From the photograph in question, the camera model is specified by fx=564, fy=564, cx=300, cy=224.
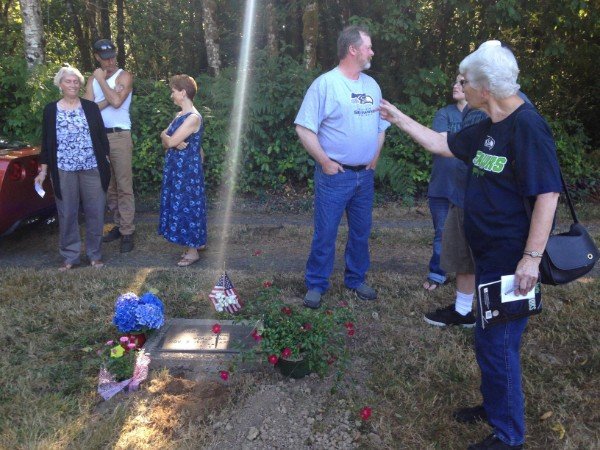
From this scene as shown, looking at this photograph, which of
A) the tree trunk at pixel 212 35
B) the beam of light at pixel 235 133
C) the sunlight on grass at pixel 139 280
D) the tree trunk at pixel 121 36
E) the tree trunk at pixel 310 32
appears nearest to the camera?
the sunlight on grass at pixel 139 280

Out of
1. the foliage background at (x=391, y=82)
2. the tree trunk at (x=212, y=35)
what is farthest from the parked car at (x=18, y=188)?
the tree trunk at (x=212, y=35)

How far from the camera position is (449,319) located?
4.10 metres

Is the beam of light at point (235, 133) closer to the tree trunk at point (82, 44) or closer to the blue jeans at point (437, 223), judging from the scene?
the blue jeans at point (437, 223)

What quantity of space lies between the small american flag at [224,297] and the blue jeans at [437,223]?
1678 millimetres

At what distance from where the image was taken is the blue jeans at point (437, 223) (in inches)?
181

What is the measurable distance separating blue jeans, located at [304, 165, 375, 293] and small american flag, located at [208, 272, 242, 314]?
→ 2.15ft

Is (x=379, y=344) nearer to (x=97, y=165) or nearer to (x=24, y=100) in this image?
(x=97, y=165)

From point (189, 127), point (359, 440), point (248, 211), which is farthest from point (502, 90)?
point (248, 211)

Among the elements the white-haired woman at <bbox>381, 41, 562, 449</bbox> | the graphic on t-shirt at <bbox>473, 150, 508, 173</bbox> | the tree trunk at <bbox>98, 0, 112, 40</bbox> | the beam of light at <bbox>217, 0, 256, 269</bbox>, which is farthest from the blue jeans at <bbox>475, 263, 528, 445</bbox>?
the tree trunk at <bbox>98, 0, 112, 40</bbox>

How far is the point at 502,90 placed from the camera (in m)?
2.47

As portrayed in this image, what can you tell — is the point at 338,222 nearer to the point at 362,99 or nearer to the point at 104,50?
the point at 362,99

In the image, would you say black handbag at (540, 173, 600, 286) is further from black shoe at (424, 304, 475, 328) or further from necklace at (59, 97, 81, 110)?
necklace at (59, 97, 81, 110)

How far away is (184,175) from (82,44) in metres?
8.96

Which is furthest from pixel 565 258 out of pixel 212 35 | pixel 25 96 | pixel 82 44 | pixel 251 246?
pixel 82 44
